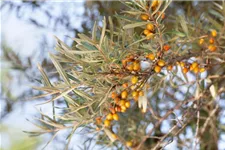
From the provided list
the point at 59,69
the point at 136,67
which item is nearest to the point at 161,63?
the point at 136,67

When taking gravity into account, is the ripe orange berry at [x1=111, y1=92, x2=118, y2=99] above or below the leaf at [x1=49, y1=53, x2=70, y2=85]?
below

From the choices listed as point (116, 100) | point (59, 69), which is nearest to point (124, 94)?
point (116, 100)

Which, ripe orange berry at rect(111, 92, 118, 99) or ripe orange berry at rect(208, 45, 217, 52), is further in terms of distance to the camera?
ripe orange berry at rect(208, 45, 217, 52)

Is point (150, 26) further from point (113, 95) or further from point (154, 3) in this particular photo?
point (113, 95)

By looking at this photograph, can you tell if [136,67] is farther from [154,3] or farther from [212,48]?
[212,48]

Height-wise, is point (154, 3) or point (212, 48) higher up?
point (154, 3)

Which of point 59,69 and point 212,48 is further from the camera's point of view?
point 212,48

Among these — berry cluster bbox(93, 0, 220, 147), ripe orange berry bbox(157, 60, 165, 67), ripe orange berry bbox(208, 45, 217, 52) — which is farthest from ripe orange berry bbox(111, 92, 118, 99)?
ripe orange berry bbox(208, 45, 217, 52)

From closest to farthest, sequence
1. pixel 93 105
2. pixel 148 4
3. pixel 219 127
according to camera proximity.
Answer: pixel 148 4, pixel 93 105, pixel 219 127

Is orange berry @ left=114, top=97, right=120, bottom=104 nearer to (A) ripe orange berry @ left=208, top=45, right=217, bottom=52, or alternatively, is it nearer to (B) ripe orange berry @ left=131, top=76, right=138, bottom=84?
(B) ripe orange berry @ left=131, top=76, right=138, bottom=84

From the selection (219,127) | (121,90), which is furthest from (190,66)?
(219,127)

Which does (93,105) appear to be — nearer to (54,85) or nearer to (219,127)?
(54,85)
